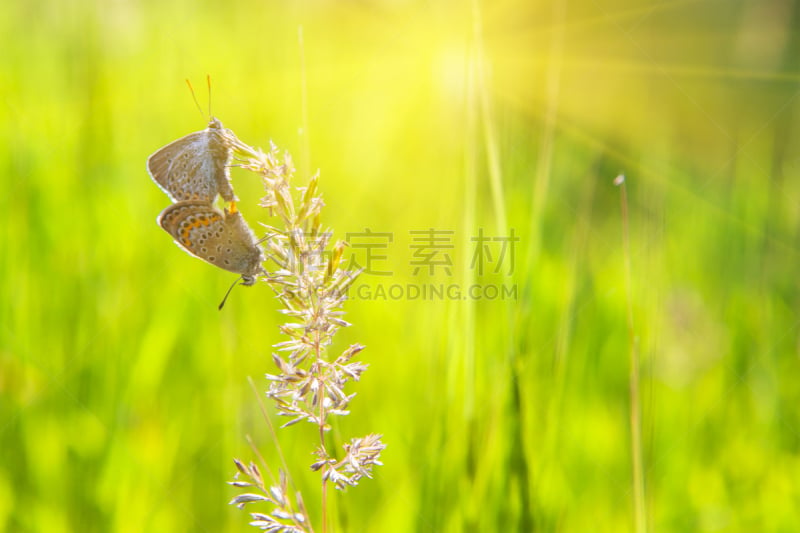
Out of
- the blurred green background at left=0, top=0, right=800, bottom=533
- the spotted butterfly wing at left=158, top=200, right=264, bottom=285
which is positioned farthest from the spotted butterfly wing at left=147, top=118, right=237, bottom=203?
the blurred green background at left=0, top=0, right=800, bottom=533

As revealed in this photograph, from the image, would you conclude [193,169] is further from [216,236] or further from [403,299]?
[403,299]

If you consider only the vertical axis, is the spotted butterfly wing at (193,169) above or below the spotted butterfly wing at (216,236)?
above

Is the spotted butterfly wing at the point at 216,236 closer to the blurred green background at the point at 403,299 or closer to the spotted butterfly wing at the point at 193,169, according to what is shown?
the spotted butterfly wing at the point at 193,169

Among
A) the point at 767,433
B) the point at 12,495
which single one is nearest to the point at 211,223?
the point at 12,495

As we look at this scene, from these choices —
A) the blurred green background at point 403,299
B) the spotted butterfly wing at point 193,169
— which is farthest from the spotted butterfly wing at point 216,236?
the blurred green background at point 403,299

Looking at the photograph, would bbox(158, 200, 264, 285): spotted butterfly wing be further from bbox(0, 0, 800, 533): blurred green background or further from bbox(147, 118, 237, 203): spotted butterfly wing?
bbox(0, 0, 800, 533): blurred green background

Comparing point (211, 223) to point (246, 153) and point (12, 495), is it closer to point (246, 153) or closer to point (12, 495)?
point (246, 153)

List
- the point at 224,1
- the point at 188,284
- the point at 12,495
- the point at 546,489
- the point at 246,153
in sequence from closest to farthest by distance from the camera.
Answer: the point at 246,153 → the point at 546,489 → the point at 12,495 → the point at 188,284 → the point at 224,1
